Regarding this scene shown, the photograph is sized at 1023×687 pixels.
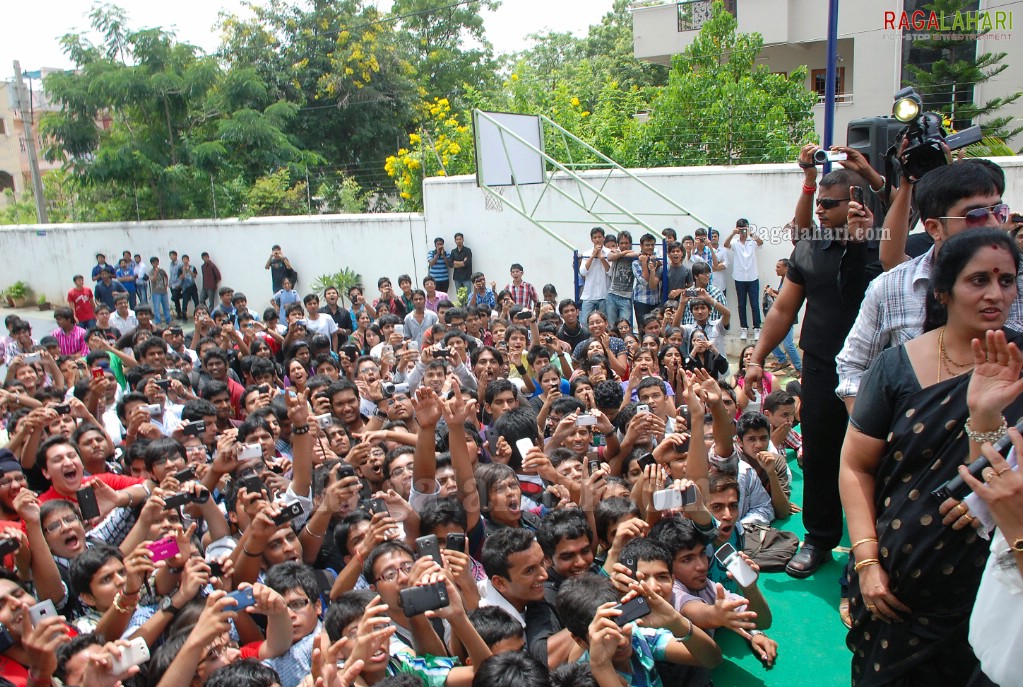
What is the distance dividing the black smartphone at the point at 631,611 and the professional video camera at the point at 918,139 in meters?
1.66

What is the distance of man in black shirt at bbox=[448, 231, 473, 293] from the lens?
483 inches

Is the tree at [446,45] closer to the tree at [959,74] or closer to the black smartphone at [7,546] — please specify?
the tree at [959,74]

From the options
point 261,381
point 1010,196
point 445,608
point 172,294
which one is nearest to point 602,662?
point 445,608

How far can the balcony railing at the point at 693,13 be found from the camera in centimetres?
1758

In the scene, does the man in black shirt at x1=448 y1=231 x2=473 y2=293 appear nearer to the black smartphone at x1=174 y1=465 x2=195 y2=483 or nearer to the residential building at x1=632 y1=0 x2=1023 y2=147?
the residential building at x1=632 y1=0 x2=1023 y2=147

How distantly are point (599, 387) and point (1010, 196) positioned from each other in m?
5.56

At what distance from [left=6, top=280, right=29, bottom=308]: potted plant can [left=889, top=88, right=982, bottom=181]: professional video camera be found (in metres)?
20.5

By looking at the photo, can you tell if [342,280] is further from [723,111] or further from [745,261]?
[745,261]

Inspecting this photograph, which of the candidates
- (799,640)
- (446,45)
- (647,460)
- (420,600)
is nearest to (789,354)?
(647,460)

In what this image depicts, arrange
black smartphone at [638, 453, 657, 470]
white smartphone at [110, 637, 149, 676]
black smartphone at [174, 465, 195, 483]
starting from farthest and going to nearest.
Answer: black smartphone at [174, 465, 195, 483]
black smartphone at [638, 453, 657, 470]
white smartphone at [110, 637, 149, 676]

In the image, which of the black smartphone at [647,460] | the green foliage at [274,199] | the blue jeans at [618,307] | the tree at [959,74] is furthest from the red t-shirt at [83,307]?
the tree at [959,74]

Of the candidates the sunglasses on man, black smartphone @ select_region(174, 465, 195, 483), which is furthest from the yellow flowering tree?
the sunglasses on man

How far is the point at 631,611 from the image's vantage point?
227cm

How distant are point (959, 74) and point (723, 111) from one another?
5.34 meters
